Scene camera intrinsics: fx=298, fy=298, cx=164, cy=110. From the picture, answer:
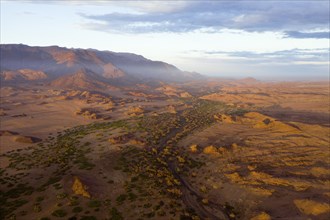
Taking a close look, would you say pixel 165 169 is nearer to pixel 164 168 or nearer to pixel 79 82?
pixel 164 168

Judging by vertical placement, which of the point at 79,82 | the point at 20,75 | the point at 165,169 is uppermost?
the point at 20,75

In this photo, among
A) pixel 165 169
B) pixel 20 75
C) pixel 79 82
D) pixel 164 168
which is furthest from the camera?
pixel 20 75

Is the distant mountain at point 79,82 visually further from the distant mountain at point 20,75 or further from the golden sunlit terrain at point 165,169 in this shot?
the golden sunlit terrain at point 165,169

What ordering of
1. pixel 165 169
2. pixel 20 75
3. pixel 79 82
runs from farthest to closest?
1. pixel 20 75
2. pixel 79 82
3. pixel 165 169

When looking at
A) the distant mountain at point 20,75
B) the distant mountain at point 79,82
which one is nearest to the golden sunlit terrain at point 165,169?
the distant mountain at point 79,82

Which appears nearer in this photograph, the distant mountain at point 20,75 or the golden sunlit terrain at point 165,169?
the golden sunlit terrain at point 165,169

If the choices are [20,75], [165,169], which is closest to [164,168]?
[165,169]

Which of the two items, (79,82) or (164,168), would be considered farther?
(79,82)

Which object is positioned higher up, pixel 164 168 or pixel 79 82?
pixel 79 82

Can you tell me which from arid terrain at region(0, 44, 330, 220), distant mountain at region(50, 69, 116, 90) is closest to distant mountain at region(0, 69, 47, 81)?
distant mountain at region(50, 69, 116, 90)

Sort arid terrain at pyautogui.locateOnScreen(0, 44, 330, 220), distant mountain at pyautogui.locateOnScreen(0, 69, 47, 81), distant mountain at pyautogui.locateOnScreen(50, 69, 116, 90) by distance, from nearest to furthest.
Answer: arid terrain at pyautogui.locateOnScreen(0, 44, 330, 220) → distant mountain at pyautogui.locateOnScreen(50, 69, 116, 90) → distant mountain at pyautogui.locateOnScreen(0, 69, 47, 81)

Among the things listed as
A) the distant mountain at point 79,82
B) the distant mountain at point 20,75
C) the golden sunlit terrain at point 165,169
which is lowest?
the golden sunlit terrain at point 165,169

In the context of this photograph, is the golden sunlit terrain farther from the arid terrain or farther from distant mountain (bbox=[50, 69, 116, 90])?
distant mountain (bbox=[50, 69, 116, 90])
